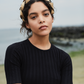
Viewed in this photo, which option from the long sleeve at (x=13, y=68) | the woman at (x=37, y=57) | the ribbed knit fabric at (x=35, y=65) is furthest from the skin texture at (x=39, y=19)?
the long sleeve at (x=13, y=68)

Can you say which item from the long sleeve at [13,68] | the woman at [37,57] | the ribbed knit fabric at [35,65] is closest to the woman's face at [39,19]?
the woman at [37,57]

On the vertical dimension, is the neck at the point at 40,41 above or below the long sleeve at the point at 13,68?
above

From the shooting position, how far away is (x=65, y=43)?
19.2 feet

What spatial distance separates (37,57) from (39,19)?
38 centimetres

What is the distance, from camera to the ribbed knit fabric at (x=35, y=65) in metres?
1.52

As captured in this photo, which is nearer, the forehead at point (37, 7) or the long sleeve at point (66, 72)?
the forehead at point (37, 7)

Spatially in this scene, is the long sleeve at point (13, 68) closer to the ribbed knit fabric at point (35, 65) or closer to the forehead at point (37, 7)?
the ribbed knit fabric at point (35, 65)

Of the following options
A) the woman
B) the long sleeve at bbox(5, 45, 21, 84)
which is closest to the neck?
the woman

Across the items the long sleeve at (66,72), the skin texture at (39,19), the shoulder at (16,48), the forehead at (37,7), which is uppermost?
the forehead at (37,7)

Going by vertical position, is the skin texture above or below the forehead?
below

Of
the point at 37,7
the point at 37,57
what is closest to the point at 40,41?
the point at 37,57

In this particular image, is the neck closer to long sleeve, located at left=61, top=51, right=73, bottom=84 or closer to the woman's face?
the woman's face

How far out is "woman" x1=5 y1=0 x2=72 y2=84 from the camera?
1.53 m

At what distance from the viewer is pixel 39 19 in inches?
60.1
